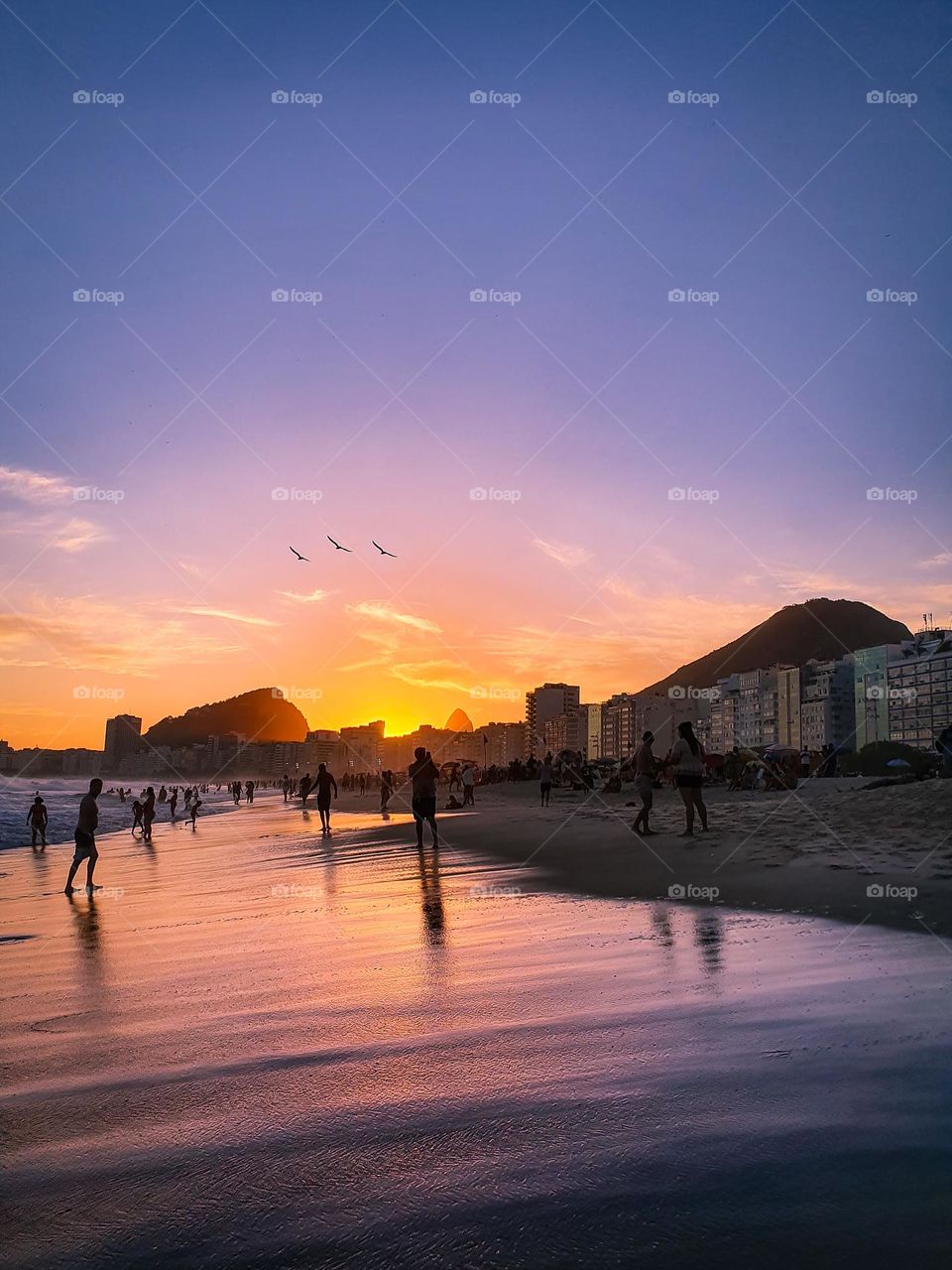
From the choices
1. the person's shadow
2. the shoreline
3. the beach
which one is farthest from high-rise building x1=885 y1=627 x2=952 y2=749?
the beach

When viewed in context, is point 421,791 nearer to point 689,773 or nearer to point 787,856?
point 689,773

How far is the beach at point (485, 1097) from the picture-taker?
258 cm

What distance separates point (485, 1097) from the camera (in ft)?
12.1

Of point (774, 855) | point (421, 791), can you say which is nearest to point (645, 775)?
point (421, 791)

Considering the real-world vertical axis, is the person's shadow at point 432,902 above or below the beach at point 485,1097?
below

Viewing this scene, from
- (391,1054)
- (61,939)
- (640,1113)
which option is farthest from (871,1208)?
(61,939)

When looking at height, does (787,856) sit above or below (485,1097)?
below

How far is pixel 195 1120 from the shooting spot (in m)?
3.54

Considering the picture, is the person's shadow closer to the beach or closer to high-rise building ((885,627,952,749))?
the beach

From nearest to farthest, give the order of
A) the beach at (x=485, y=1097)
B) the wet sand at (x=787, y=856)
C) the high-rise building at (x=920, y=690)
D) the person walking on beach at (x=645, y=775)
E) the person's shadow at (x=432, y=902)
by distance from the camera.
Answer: the beach at (x=485, y=1097)
the person's shadow at (x=432, y=902)
the wet sand at (x=787, y=856)
the person walking on beach at (x=645, y=775)
the high-rise building at (x=920, y=690)

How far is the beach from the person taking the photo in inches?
102

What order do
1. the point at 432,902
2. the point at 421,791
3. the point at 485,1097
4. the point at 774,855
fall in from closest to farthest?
1. the point at 485,1097
2. the point at 432,902
3. the point at 774,855
4. the point at 421,791

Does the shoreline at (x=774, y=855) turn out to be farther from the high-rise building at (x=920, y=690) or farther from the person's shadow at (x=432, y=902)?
the high-rise building at (x=920, y=690)

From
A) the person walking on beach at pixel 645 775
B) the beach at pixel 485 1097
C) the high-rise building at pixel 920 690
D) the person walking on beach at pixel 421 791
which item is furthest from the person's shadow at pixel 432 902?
the high-rise building at pixel 920 690
